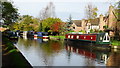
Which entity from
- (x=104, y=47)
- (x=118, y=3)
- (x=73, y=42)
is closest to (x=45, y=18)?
(x=73, y=42)

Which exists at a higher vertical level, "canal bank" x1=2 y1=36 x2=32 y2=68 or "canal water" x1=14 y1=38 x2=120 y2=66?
"canal bank" x1=2 y1=36 x2=32 y2=68

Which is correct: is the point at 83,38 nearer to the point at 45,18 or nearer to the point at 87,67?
the point at 87,67

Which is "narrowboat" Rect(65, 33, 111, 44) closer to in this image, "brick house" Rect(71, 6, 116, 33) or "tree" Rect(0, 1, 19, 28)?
"brick house" Rect(71, 6, 116, 33)

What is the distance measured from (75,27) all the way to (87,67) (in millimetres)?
64064

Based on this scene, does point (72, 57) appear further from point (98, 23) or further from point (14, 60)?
point (98, 23)

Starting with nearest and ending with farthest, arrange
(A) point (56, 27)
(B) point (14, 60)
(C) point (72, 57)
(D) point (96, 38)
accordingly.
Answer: (B) point (14, 60) < (C) point (72, 57) < (D) point (96, 38) < (A) point (56, 27)

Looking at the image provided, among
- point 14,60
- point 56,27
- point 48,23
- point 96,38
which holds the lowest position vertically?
point 96,38

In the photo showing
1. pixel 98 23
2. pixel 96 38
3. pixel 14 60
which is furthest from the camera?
pixel 98 23

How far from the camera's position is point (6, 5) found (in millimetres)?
39594

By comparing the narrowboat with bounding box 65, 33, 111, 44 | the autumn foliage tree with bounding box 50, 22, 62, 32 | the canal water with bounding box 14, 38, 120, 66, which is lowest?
the canal water with bounding box 14, 38, 120, 66

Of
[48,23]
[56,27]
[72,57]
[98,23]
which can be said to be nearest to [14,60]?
[72,57]

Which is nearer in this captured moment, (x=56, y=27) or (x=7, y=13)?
(x=7, y=13)

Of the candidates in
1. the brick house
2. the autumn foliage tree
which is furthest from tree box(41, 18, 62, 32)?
the brick house

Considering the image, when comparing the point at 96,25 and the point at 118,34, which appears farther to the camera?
the point at 96,25
